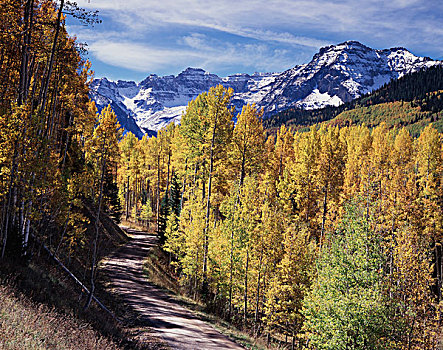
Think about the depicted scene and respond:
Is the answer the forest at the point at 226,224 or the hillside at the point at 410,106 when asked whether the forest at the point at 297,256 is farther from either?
the hillside at the point at 410,106

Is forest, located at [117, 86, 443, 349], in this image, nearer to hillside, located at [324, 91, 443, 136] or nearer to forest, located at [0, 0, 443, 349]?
forest, located at [0, 0, 443, 349]

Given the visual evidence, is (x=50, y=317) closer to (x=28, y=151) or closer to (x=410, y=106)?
(x=28, y=151)

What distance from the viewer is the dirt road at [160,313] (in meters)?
13.7

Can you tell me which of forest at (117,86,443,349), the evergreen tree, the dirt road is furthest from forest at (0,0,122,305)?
the evergreen tree

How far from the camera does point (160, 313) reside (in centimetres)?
1664

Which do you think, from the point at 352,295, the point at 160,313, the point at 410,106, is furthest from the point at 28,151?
the point at 410,106

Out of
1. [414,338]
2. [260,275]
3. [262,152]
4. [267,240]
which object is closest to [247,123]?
[262,152]

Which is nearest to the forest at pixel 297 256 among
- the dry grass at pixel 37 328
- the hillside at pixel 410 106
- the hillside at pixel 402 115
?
the dry grass at pixel 37 328

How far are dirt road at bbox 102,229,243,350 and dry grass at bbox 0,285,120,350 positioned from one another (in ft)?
15.1

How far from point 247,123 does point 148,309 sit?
675 inches

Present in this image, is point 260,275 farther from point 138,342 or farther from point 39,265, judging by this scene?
point 39,265

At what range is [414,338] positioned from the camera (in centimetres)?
1958

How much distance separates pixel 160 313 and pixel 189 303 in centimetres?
380

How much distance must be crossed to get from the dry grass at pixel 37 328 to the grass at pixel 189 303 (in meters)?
8.02
